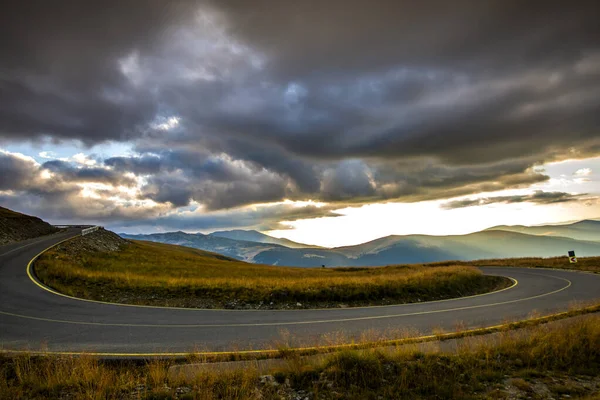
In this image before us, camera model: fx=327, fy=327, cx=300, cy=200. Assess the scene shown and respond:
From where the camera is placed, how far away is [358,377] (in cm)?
814

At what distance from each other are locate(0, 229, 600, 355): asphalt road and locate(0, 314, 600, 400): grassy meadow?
2.00 metres

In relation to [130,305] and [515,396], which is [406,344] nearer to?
[515,396]

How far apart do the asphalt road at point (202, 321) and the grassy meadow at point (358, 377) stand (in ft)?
6.55

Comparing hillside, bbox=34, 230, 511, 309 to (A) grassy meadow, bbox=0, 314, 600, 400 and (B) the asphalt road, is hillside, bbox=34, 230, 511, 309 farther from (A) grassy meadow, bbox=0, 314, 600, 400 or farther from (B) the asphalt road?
(A) grassy meadow, bbox=0, 314, 600, 400

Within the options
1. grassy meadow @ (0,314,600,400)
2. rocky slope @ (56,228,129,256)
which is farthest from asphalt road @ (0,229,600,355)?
rocky slope @ (56,228,129,256)

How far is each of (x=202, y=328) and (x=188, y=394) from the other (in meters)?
6.62

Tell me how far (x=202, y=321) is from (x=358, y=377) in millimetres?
9049

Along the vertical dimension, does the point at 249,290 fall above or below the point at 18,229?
below

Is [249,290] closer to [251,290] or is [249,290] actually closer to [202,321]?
[251,290]

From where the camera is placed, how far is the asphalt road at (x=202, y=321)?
11.3 metres

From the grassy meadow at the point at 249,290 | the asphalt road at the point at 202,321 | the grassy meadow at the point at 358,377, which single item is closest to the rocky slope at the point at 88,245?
the grassy meadow at the point at 249,290

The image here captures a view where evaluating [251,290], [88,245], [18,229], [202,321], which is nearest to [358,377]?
[202,321]

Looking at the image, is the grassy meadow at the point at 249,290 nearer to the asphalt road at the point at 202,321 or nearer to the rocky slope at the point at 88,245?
the asphalt road at the point at 202,321

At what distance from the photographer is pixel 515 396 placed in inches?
292
